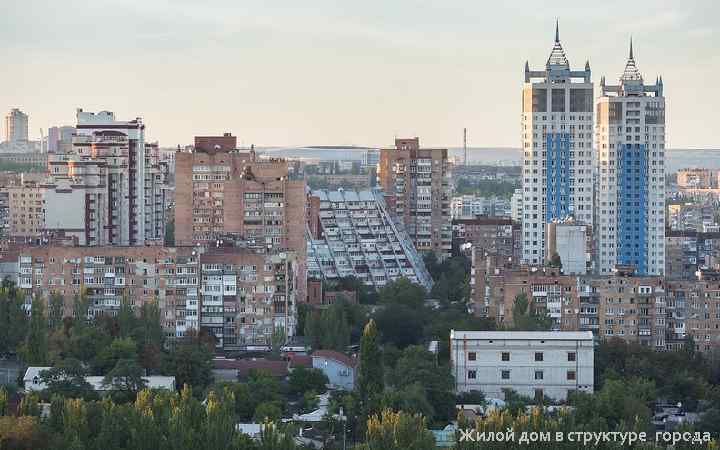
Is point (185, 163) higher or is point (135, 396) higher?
point (185, 163)

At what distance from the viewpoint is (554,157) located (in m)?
48.9

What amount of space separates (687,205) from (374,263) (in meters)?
31.2

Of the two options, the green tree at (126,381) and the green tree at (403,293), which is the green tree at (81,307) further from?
the green tree at (403,293)

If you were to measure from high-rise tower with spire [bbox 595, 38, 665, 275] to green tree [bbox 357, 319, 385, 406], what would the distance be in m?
18.1

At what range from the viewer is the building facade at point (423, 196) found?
53.1 meters

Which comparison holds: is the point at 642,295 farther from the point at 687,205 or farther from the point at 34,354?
the point at 687,205

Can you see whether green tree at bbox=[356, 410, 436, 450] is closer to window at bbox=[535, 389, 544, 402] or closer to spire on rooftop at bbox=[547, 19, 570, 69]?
window at bbox=[535, 389, 544, 402]

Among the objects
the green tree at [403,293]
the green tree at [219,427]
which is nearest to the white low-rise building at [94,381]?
the green tree at [219,427]

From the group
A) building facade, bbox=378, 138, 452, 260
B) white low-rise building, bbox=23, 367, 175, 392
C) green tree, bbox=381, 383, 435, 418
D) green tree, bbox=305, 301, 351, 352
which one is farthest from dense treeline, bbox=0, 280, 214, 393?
building facade, bbox=378, 138, 452, 260

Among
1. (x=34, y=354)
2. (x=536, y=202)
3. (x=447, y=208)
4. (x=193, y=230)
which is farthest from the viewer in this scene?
(x=447, y=208)

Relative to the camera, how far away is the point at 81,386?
30266mm

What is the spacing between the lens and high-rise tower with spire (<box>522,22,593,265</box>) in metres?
48.8

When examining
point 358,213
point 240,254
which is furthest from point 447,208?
point 240,254

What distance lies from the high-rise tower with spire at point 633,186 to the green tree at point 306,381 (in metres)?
16.8
